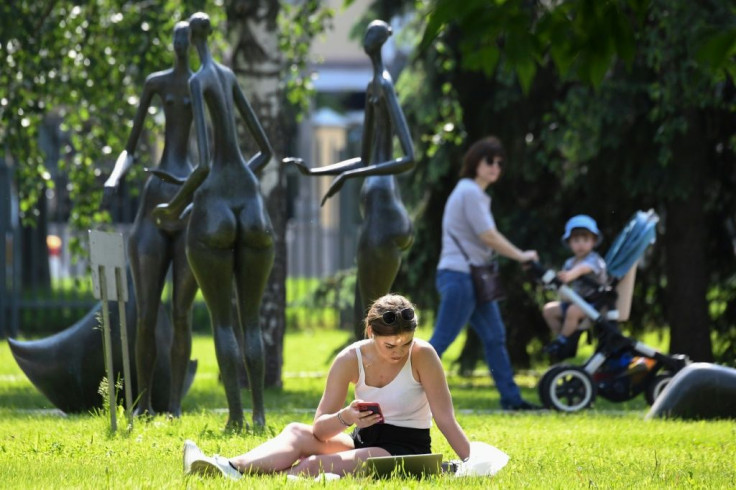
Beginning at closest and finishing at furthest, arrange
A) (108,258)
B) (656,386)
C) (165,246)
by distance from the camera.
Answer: (108,258) < (165,246) < (656,386)

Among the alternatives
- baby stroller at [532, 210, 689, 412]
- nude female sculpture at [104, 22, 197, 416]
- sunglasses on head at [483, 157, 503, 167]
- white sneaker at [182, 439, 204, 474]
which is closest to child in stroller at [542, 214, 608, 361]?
baby stroller at [532, 210, 689, 412]

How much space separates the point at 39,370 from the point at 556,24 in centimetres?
549

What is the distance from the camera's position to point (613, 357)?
1159 centimetres

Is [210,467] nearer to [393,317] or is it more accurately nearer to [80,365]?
[393,317]

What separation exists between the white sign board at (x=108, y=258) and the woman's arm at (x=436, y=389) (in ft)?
7.67

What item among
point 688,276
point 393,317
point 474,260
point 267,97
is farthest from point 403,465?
point 688,276

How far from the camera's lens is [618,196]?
14539mm

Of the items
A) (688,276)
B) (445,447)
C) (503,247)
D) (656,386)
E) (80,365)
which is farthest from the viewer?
(688,276)

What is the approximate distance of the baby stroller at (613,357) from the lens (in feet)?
36.9

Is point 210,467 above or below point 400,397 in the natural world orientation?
below

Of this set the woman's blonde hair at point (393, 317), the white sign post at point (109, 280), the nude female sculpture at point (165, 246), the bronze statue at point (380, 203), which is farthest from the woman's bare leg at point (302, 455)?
the nude female sculpture at point (165, 246)

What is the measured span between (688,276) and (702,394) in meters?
4.26

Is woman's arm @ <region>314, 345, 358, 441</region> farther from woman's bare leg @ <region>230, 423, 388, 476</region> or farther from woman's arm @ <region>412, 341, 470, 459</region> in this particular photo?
woman's arm @ <region>412, 341, 470, 459</region>

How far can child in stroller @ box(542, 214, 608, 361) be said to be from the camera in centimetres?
1162
